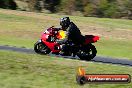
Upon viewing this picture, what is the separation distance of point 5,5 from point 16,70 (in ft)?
155

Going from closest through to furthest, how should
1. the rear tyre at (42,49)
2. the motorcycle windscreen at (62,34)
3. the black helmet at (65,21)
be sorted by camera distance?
the black helmet at (65,21)
the motorcycle windscreen at (62,34)
the rear tyre at (42,49)

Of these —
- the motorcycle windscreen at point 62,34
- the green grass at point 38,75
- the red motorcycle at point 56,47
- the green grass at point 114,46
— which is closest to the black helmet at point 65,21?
the motorcycle windscreen at point 62,34

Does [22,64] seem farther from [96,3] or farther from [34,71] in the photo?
[96,3]

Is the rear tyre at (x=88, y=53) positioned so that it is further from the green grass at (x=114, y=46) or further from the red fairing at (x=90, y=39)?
the green grass at (x=114, y=46)

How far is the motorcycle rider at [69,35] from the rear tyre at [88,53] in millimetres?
459

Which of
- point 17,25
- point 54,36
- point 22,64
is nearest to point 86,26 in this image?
point 17,25

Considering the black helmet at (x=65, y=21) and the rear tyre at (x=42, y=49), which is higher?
the black helmet at (x=65, y=21)

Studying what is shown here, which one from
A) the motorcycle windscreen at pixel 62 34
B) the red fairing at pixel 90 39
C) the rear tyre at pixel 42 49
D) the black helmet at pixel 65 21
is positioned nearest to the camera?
the black helmet at pixel 65 21

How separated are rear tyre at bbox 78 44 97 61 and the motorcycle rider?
0.46 metres

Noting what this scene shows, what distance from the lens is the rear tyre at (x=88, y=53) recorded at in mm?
19688

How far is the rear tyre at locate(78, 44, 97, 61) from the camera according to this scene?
19.7 meters

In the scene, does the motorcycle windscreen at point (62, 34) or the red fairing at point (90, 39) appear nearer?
the red fairing at point (90, 39)

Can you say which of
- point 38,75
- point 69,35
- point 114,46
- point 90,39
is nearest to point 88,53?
point 90,39

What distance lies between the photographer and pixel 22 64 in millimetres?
14773
